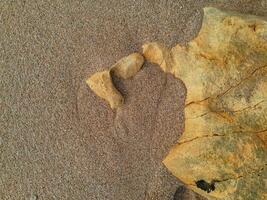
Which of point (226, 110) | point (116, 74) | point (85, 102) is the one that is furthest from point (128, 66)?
point (226, 110)

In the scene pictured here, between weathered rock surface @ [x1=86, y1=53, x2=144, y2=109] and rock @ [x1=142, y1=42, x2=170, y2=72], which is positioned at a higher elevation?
rock @ [x1=142, y1=42, x2=170, y2=72]

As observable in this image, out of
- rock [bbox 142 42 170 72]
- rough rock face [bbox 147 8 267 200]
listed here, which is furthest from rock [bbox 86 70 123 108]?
rough rock face [bbox 147 8 267 200]

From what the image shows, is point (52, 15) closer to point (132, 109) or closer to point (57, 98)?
point (57, 98)

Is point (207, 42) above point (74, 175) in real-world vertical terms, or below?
above

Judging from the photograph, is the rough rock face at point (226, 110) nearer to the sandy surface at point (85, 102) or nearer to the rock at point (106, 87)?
the sandy surface at point (85, 102)

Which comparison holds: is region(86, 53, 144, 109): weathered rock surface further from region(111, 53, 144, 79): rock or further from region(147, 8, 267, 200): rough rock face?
region(147, 8, 267, 200): rough rock face

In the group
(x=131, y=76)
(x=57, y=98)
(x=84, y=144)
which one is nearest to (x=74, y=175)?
(x=84, y=144)
